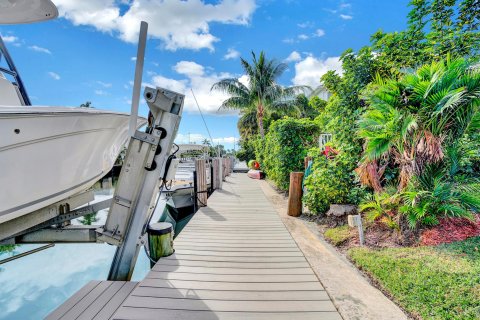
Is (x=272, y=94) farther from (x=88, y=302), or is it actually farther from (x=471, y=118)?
(x=88, y=302)

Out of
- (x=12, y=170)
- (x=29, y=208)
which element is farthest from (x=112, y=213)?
(x=12, y=170)

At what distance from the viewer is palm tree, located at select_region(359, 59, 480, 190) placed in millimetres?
3404

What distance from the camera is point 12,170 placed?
2.20 metres

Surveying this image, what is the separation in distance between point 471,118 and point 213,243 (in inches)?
179

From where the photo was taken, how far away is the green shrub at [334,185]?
15.4 feet

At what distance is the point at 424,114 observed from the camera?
366 cm

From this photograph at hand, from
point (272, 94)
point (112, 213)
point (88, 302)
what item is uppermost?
point (272, 94)

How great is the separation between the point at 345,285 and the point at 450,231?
2106 mm

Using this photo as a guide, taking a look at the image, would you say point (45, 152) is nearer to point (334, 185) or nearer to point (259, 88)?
point (334, 185)

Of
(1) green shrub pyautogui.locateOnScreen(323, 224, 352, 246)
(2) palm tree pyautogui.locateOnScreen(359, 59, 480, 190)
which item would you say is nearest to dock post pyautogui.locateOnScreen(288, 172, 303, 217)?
(1) green shrub pyautogui.locateOnScreen(323, 224, 352, 246)

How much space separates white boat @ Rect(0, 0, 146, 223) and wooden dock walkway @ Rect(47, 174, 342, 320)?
1.20m

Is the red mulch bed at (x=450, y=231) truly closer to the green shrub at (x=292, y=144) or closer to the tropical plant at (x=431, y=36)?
the tropical plant at (x=431, y=36)

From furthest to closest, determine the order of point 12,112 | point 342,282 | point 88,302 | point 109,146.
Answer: point 109,146 → point 342,282 → point 88,302 → point 12,112

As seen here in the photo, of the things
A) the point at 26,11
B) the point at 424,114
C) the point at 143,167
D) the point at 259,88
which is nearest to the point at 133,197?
the point at 143,167
